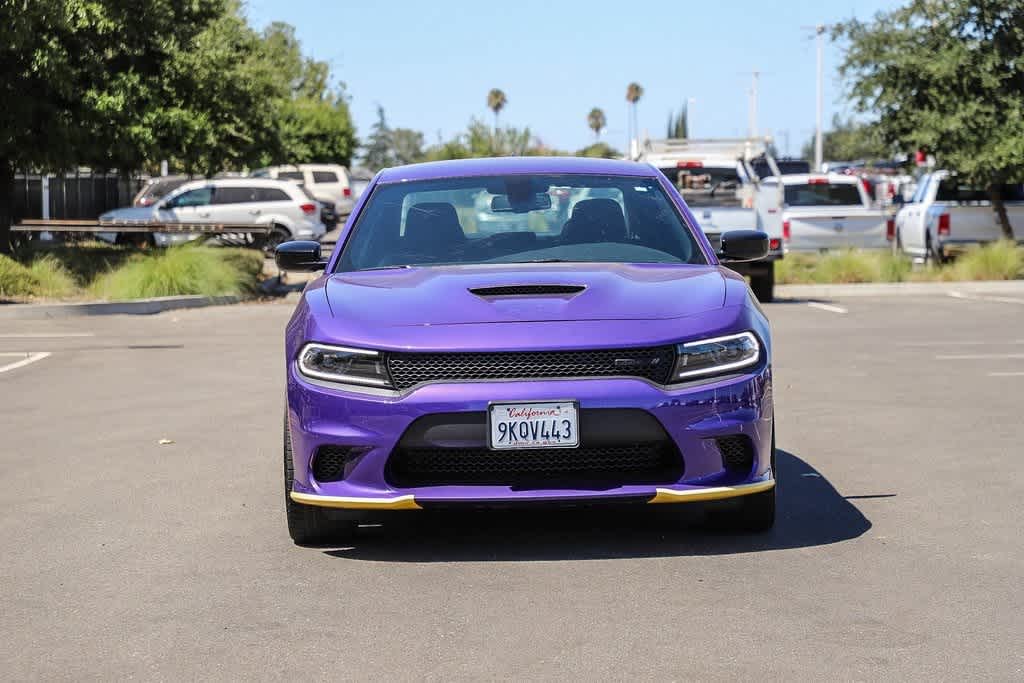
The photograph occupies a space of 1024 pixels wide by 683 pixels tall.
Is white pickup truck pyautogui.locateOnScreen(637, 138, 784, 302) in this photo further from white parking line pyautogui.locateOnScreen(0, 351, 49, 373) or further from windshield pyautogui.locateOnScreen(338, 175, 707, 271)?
windshield pyautogui.locateOnScreen(338, 175, 707, 271)

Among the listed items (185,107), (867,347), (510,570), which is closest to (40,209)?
(185,107)

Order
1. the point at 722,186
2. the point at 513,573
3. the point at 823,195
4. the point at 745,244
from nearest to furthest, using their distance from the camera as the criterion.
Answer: the point at 513,573 < the point at 745,244 < the point at 722,186 < the point at 823,195

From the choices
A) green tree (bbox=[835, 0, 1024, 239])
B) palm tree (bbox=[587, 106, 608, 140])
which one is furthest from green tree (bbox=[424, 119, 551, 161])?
palm tree (bbox=[587, 106, 608, 140])

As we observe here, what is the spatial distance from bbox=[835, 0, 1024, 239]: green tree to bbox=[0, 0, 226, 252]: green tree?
1163 centimetres

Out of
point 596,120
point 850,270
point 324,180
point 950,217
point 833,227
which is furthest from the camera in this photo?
point 596,120

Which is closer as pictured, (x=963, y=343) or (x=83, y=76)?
(x=963, y=343)

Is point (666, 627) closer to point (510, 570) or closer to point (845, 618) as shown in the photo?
point (845, 618)

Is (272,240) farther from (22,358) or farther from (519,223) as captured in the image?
(519,223)

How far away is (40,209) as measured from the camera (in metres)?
40.6

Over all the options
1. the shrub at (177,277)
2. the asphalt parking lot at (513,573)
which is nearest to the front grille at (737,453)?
the asphalt parking lot at (513,573)

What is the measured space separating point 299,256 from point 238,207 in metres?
28.8

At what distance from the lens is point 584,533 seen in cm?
672

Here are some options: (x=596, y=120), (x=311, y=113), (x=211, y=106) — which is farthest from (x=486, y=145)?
(x=596, y=120)

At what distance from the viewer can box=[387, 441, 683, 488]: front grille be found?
19.9ft
